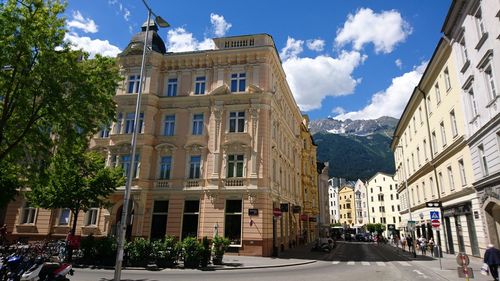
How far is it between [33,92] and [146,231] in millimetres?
16670

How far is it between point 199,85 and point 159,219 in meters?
12.8

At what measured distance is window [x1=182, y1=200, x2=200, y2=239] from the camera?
27703 millimetres

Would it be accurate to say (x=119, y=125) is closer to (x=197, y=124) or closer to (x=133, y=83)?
(x=133, y=83)

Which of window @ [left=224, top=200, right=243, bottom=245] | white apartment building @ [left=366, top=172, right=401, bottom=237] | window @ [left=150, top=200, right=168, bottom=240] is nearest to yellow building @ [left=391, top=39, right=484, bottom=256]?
window @ [left=224, top=200, right=243, bottom=245]

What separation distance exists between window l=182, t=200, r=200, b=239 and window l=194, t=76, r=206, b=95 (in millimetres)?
10206

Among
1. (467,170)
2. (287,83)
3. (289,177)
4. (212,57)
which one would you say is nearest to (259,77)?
(212,57)

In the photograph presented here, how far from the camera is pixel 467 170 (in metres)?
24.0

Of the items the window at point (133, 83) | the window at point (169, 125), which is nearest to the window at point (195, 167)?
the window at point (169, 125)

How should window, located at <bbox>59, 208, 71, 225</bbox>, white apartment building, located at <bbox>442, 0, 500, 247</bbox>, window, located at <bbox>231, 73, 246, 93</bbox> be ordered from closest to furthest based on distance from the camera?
white apartment building, located at <bbox>442, 0, 500, 247</bbox> → window, located at <bbox>59, 208, 71, 225</bbox> → window, located at <bbox>231, 73, 246, 93</bbox>

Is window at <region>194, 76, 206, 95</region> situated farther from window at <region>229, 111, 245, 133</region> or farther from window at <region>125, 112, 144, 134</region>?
window at <region>125, 112, 144, 134</region>

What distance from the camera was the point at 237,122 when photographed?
2914cm

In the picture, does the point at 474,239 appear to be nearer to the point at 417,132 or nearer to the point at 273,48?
the point at 417,132

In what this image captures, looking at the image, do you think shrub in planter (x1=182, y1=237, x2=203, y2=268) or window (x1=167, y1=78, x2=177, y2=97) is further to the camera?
window (x1=167, y1=78, x2=177, y2=97)

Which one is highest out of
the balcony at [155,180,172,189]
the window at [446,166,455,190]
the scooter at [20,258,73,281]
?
the window at [446,166,455,190]
